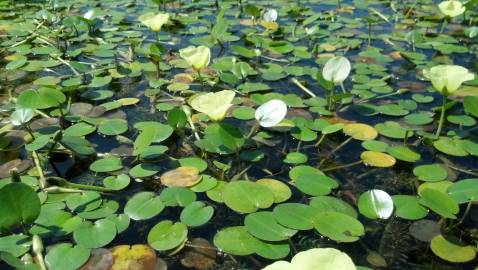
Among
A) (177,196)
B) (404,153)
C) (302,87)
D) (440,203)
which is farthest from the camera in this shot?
(302,87)

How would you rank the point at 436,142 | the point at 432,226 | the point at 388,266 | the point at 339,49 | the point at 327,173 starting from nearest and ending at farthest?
the point at 388,266 < the point at 432,226 < the point at 327,173 < the point at 436,142 < the point at 339,49

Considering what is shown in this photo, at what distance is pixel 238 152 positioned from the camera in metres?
1.49

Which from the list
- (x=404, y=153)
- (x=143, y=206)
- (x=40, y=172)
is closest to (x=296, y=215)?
(x=143, y=206)

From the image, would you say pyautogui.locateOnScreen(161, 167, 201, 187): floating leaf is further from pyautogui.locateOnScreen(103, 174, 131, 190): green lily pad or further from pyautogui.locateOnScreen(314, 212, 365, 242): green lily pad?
pyautogui.locateOnScreen(314, 212, 365, 242): green lily pad

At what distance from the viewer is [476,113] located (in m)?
1.57

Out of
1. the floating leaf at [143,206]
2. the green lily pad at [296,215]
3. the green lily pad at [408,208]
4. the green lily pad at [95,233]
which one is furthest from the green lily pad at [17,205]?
the green lily pad at [408,208]

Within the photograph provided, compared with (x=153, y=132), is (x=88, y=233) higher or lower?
lower

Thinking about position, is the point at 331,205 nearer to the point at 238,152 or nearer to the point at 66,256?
the point at 238,152

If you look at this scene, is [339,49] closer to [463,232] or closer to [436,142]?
[436,142]

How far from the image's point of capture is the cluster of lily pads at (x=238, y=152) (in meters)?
1.13

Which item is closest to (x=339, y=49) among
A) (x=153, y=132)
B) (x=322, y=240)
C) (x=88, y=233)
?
(x=153, y=132)

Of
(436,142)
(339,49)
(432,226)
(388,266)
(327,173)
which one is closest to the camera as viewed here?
(388,266)

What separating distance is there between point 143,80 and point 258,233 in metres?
1.21

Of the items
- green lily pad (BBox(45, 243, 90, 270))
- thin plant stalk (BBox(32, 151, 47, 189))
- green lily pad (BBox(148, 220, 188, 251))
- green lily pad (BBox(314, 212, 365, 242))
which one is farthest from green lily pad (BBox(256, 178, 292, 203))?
thin plant stalk (BBox(32, 151, 47, 189))
